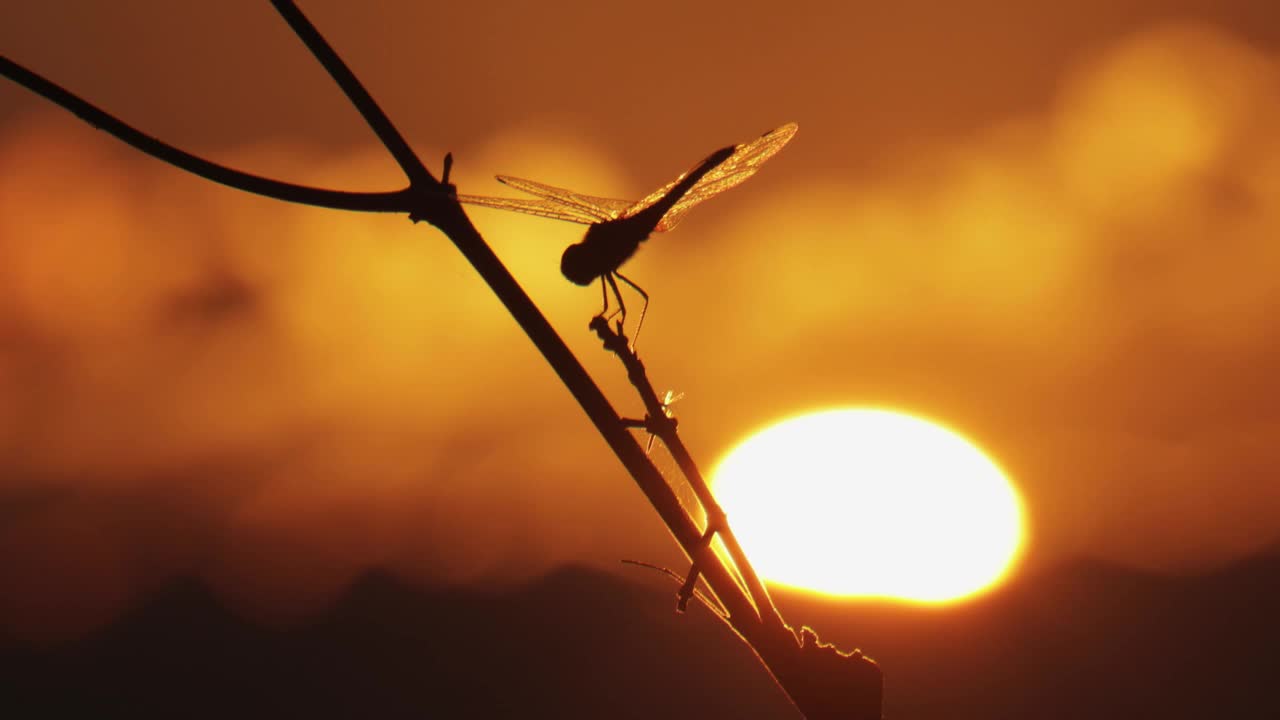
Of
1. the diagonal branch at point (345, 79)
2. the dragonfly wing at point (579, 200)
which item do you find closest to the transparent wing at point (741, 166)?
the dragonfly wing at point (579, 200)

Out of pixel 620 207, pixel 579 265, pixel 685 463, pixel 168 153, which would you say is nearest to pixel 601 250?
pixel 579 265

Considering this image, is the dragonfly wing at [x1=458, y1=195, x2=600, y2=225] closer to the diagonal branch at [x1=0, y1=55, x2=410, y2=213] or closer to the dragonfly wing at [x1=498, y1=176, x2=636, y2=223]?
the dragonfly wing at [x1=498, y1=176, x2=636, y2=223]

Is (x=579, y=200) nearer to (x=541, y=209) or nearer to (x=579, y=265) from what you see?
(x=541, y=209)

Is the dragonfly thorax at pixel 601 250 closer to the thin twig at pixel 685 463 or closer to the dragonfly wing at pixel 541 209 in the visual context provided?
the thin twig at pixel 685 463

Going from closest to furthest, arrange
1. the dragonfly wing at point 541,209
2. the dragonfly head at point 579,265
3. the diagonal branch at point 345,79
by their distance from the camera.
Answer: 1. the diagonal branch at point 345,79
2. the dragonfly head at point 579,265
3. the dragonfly wing at point 541,209

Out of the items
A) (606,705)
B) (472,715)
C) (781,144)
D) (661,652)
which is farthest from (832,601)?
(781,144)

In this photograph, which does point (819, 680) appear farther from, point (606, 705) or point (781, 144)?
point (606, 705)
